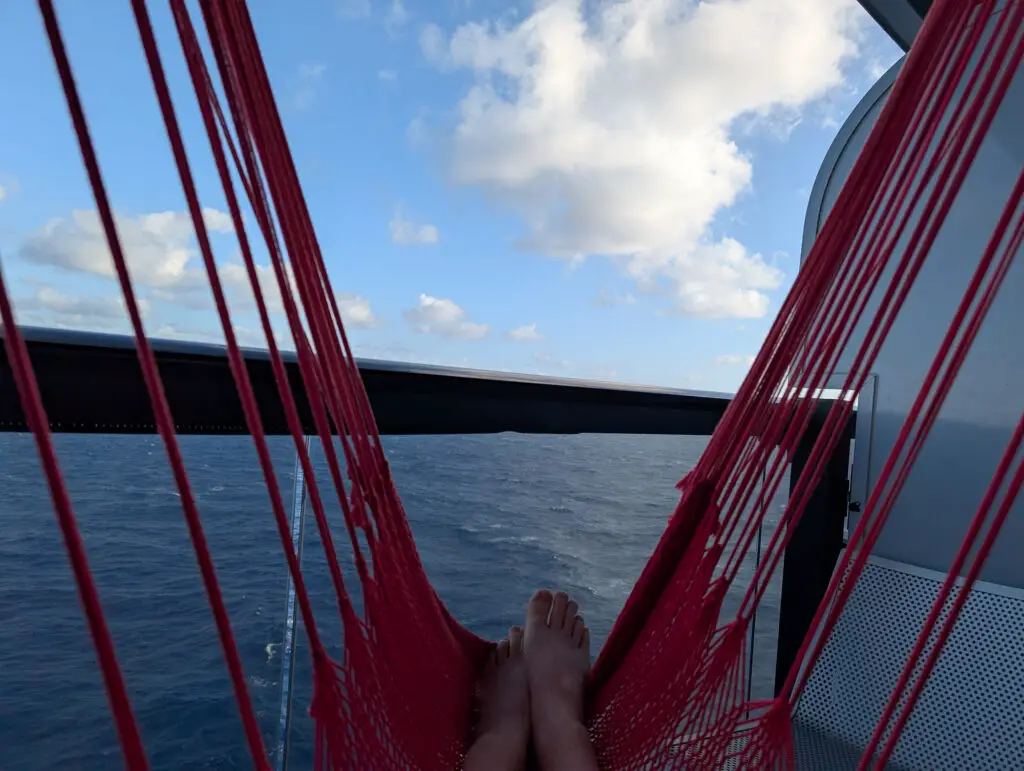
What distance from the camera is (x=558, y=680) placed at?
34.4 inches

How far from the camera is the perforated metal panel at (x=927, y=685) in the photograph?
1.24 meters

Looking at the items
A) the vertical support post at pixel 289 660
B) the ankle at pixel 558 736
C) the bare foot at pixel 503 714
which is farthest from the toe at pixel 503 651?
Result: the vertical support post at pixel 289 660

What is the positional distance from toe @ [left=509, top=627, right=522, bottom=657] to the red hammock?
6cm

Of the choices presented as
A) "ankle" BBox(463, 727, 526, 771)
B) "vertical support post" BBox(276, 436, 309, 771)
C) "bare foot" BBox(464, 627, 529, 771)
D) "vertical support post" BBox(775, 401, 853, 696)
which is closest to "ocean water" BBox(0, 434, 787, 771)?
"vertical support post" BBox(775, 401, 853, 696)

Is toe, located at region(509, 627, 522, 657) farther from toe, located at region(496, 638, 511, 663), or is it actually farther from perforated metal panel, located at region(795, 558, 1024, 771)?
perforated metal panel, located at region(795, 558, 1024, 771)

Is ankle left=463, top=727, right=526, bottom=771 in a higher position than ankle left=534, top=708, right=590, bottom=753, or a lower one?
higher

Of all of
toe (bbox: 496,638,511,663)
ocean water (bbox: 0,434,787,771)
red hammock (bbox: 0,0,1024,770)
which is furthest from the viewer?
ocean water (bbox: 0,434,787,771)

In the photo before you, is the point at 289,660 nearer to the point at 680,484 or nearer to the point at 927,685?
the point at 680,484

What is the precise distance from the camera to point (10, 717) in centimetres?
370

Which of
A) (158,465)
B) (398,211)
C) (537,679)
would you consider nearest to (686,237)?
(398,211)

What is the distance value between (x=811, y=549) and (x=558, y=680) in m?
0.91

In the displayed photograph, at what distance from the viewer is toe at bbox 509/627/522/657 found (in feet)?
3.11

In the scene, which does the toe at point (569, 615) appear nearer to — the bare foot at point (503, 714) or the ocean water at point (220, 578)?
the bare foot at point (503, 714)

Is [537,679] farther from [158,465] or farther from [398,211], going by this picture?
[398,211]
